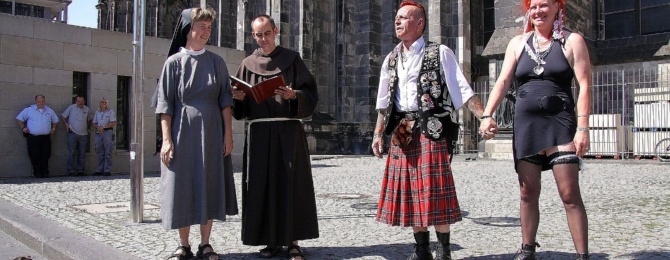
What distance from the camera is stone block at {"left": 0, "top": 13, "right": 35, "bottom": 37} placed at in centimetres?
1055

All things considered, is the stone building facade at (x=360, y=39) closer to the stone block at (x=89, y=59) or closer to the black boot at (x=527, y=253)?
the stone block at (x=89, y=59)

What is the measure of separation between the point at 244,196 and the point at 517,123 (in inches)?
80.2

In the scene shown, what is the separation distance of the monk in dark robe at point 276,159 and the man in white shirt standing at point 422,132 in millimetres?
658

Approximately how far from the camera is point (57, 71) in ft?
37.0

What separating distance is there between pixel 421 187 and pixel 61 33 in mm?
9732

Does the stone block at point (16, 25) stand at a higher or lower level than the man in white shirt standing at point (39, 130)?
higher

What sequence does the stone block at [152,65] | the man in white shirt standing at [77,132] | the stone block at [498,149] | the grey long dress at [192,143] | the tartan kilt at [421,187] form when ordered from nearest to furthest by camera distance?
the tartan kilt at [421,187]
the grey long dress at [192,143]
the man in white shirt standing at [77,132]
the stone block at [152,65]
the stone block at [498,149]

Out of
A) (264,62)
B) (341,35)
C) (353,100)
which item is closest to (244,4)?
(341,35)

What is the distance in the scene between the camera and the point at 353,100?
2127 centimetres

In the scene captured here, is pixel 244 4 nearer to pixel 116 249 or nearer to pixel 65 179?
pixel 65 179

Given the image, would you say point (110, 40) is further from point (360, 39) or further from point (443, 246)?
point (360, 39)

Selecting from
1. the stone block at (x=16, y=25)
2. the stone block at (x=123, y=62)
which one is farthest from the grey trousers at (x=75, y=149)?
the stone block at (x=16, y=25)

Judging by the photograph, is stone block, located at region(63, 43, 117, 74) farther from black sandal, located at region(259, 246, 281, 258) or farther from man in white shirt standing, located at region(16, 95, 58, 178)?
black sandal, located at region(259, 246, 281, 258)

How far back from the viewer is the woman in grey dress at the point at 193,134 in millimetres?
4020
